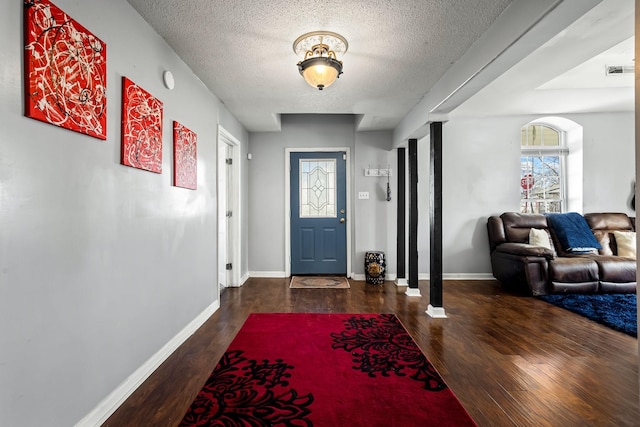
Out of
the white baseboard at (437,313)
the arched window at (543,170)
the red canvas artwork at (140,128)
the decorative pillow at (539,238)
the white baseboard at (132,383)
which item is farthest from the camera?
the arched window at (543,170)

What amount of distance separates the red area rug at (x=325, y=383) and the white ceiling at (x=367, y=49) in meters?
2.26

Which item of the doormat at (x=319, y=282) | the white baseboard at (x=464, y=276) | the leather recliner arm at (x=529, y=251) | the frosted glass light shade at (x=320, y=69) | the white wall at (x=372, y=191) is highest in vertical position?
the frosted glass light shade at (x=320, y=69)

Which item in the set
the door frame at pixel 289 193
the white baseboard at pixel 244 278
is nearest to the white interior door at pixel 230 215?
the white baseboard at pixel 244 278

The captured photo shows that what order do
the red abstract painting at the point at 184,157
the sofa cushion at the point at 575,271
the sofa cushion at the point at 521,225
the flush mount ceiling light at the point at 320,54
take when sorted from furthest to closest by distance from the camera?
1. the sofa cushion at the point at 521,225
2. the sofa cushion at the point at 575,271
3. the red abstract painting at the point at 184,157
4. the flush mount ceiling light at the point at 320,54

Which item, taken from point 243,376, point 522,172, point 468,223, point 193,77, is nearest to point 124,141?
point 193,77

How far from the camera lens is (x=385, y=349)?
2322mm

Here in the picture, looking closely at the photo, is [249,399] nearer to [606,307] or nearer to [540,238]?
[606,307]

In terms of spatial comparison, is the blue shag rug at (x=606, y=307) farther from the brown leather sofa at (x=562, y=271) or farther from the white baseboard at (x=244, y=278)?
the white baseboard at (x=244, y=278)

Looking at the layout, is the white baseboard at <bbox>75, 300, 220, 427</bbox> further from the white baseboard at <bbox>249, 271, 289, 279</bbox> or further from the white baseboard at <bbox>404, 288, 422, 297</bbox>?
the white baseboard at <bbox>404, 288, 422, 297</bbox>

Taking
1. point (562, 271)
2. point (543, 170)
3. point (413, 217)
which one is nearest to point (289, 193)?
point (413, 217)

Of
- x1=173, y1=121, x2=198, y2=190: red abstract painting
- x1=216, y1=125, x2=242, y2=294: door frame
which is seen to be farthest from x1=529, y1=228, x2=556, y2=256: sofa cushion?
x1=173, y1=121, x2=198, y2=190: red abstract painting

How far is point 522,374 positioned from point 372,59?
2500 millimetres

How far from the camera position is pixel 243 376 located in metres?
1.94

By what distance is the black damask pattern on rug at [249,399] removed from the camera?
153 centimetres
